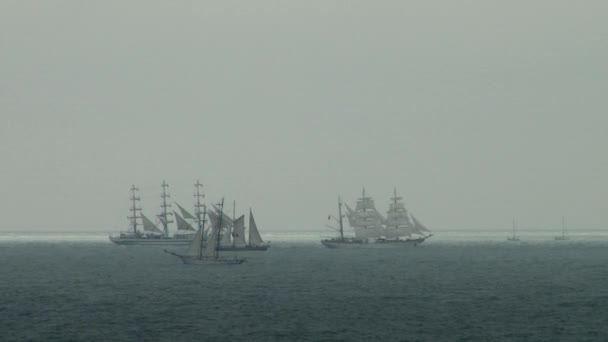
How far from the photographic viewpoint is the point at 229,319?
79.8 m

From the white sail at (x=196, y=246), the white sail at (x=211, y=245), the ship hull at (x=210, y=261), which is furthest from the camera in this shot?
the white sail at (x=196, y=246)

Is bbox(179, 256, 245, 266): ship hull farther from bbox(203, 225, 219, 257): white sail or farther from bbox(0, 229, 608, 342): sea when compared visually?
bbox(0, 229, 608, 342): sea

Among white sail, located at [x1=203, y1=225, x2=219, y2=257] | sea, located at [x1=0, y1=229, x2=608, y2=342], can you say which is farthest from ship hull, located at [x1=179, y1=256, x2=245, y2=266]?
sea, located at [x1=0, y1=229, x2=608, y2=342]

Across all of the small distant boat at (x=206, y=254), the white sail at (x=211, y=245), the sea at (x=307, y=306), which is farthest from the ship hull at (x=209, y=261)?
the sea at (x=307, y=306)

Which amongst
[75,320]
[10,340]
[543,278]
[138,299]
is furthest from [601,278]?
[10,340]

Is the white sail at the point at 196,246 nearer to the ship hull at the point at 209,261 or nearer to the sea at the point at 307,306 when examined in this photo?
the ship hull at the point at 209,261

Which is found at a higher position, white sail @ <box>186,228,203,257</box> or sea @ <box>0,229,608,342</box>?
white sail @ <box>186,228,203,257</box>

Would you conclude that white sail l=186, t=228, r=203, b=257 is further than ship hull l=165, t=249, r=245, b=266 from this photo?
Yes

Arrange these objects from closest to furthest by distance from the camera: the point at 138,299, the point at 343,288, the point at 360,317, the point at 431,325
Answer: the point at 431,325 → the point at 360,317 → the point at 138,299 → the point at 343,288

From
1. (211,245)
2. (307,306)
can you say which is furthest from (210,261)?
(307,306)

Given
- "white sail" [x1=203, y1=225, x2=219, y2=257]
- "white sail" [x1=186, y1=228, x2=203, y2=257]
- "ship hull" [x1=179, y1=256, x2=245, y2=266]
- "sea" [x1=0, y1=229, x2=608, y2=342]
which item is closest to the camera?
"sea" [x1=0, y1=229, x2=608, y2=342]

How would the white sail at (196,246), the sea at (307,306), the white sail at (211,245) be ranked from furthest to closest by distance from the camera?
1. the white sail at (196,246)
2. the white sail at (211,245)
3. the sea at (307,306)

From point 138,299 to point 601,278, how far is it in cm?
6266

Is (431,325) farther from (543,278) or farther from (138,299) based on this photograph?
(543,278)
